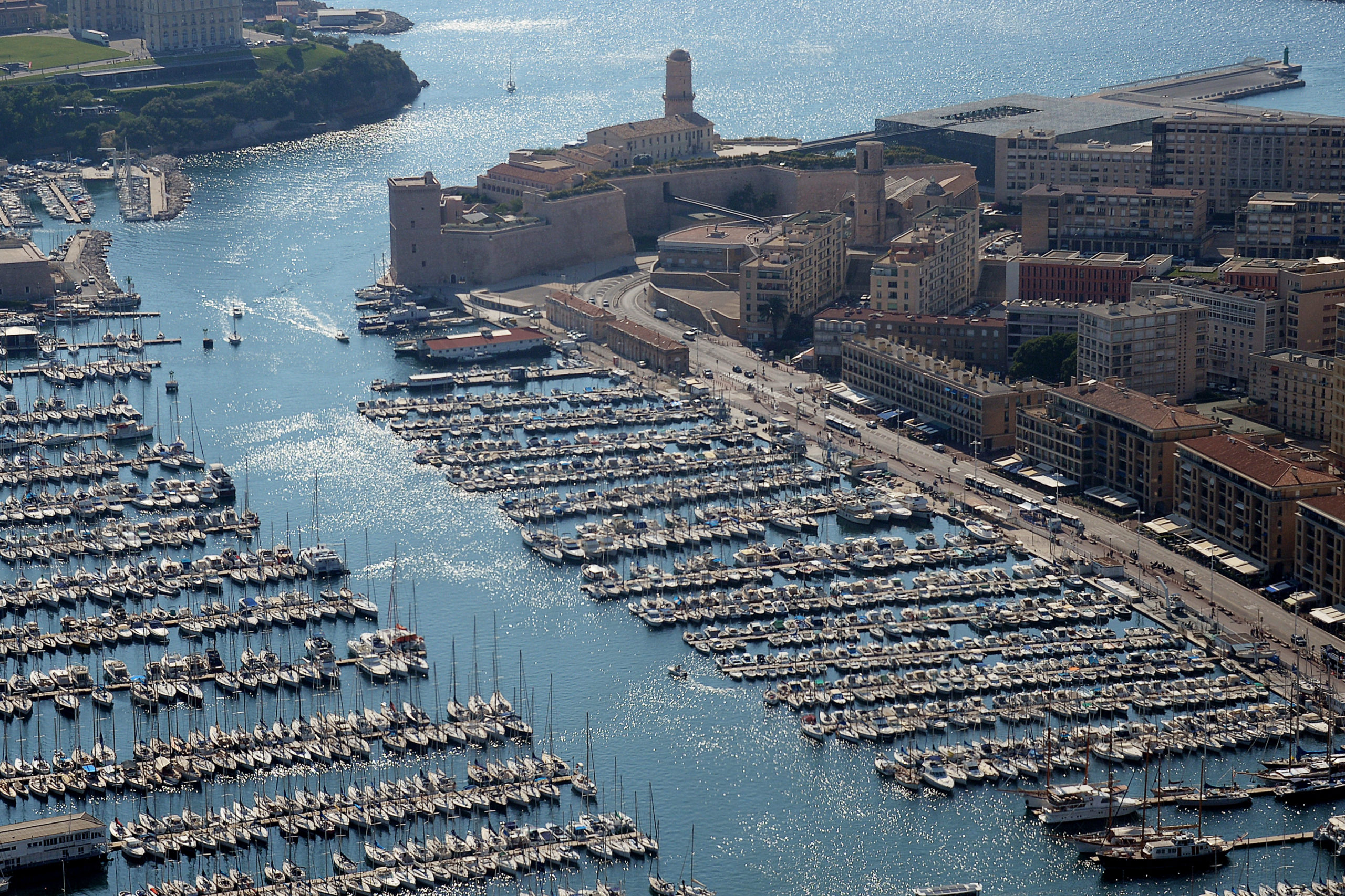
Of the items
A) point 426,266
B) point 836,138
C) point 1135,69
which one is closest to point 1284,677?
point 426,266

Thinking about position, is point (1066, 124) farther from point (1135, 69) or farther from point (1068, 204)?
point (1135, 69)

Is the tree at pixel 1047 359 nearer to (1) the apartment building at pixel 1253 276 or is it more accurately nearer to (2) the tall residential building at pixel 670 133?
(1) the apartment building at pixel 1253 276

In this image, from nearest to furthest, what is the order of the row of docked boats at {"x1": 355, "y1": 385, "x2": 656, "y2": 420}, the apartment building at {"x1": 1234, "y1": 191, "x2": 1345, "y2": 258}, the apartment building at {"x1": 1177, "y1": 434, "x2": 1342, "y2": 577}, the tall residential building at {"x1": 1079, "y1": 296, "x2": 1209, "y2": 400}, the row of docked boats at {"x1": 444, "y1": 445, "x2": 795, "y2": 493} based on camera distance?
the apartment building at {"x1": 1177, "y1": 434, "x2": 1342, "y2": 577}, the row of docked boats at {"x1": 444, "y1": 445, "x2": 795, "y2": 493}, the tall residential building at {"x1": 1079, "y1": 296, "x2": 1209, "y2": 400}, the row of docked boats at {"x1": 355, "y1": 385, "x2": 656, "y2": 420}, the apartment building at {"x1": 1234, "y1": 191, "x2": 1345, "y2": 258}

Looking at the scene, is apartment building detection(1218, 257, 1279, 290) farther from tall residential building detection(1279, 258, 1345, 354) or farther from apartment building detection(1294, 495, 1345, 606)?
apartment building detection(1294, 495, 1345, 606)

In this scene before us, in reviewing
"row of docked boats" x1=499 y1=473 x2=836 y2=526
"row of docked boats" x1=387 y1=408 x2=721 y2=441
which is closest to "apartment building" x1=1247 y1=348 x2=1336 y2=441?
"row of docked boats" x1=499 y1=473 x2=836 y2=526

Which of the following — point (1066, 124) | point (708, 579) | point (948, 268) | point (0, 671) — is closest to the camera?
point (0, 671)

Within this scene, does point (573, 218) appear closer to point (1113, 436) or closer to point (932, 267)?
point (932, 267)

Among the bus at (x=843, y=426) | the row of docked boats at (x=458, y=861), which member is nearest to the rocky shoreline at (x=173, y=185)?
the bus at (x=843, y=426)
